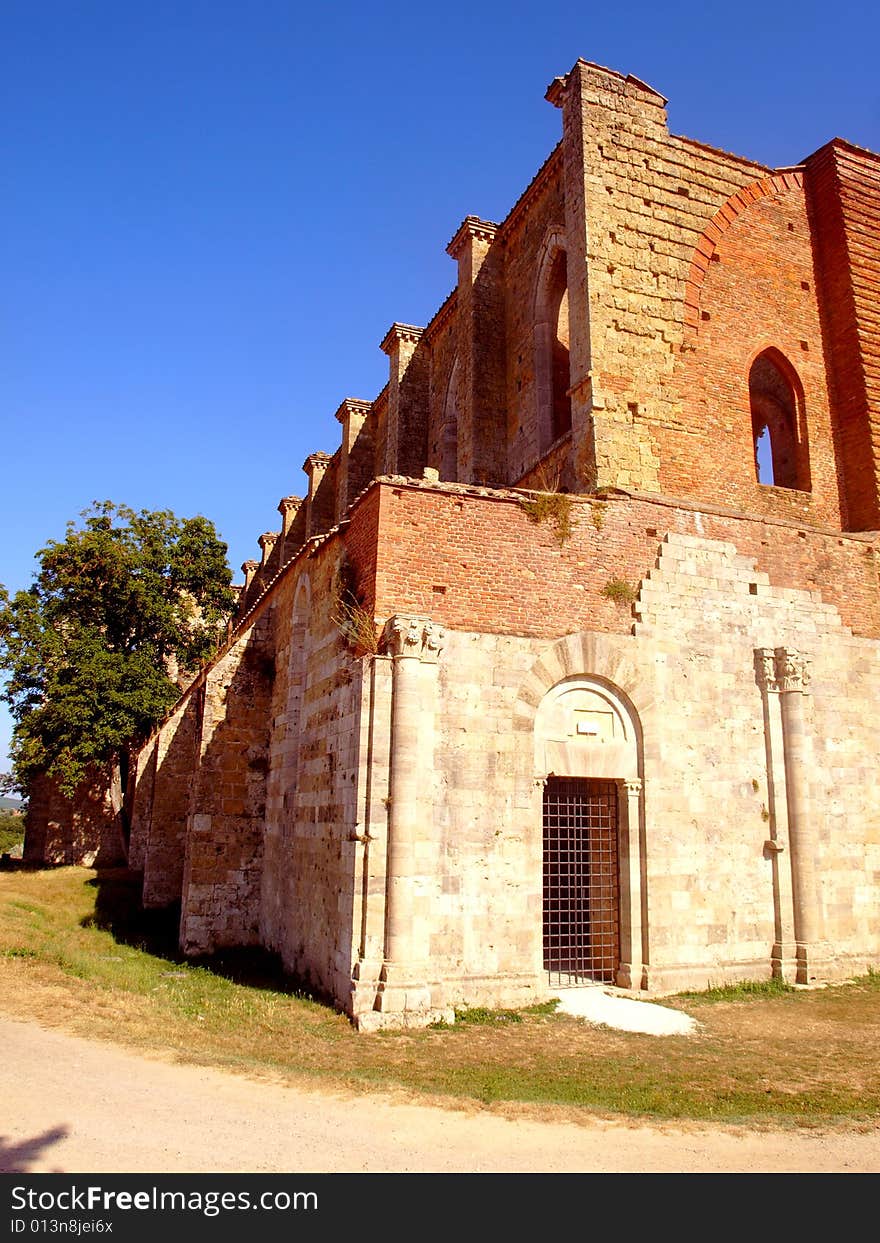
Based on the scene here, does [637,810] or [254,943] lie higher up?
[637,810]

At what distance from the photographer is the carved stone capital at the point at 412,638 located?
30.2ft

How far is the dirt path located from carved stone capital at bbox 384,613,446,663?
4444 millimetres

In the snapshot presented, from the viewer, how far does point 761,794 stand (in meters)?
11.4

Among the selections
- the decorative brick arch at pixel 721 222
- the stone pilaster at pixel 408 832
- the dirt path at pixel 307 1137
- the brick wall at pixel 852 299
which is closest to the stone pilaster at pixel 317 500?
the decorative brick arch at pixel 721 222

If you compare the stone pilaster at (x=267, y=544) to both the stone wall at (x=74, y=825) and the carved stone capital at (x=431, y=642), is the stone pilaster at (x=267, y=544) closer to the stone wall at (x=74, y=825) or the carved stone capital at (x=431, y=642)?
the stone wall at (x=74, y=825)

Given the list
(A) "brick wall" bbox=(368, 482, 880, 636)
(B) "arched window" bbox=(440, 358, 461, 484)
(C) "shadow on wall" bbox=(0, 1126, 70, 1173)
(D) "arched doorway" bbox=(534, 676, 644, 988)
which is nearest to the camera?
(C) "shadow on wall" bbox=(0, 1126, 70, 1173)

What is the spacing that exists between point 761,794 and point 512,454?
26.8 ft

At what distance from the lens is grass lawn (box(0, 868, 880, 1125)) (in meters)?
6.26

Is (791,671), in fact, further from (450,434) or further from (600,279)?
(450,434)

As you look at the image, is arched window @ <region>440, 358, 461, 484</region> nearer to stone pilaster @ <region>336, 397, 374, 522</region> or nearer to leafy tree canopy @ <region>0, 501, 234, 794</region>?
stone pilaster @ <region>336, 397, 374, 522</region>

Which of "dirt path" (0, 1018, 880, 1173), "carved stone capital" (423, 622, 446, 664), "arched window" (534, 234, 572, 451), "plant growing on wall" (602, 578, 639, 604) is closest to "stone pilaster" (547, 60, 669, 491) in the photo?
"arched window" (534, 234, 572, 451)

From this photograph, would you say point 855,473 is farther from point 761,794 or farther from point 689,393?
point 761,794

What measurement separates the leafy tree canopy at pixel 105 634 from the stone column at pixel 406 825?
15.5 meters
